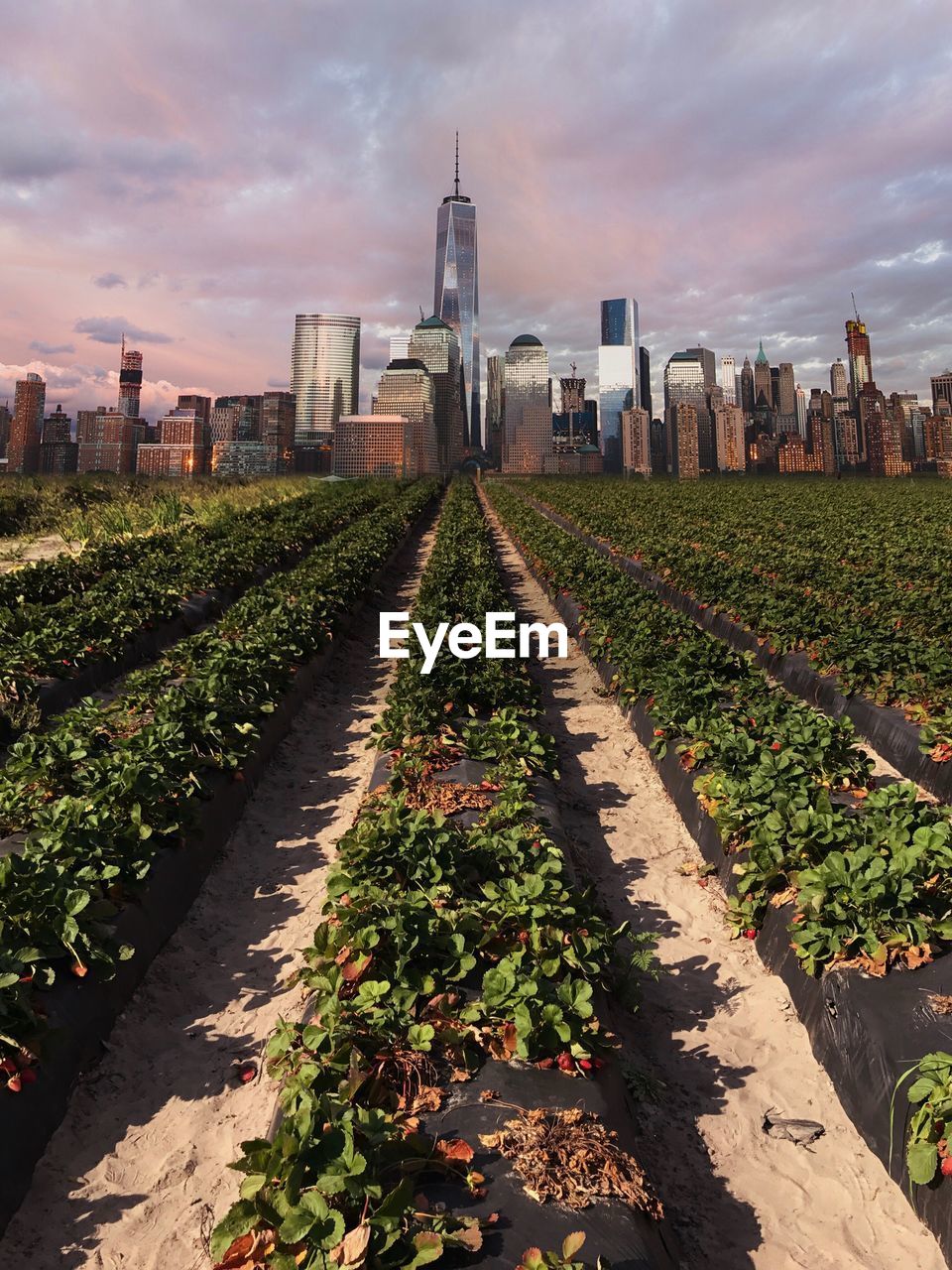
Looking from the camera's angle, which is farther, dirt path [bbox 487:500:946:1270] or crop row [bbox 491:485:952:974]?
crop row [bbox 491:485:952:974]

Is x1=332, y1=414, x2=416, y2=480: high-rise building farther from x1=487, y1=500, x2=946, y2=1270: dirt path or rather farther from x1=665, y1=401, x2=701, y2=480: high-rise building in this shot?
x1=487, y1=500, x2=946, y2=1270: dirt path

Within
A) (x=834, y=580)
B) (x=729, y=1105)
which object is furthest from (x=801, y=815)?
(x=834, y=580)

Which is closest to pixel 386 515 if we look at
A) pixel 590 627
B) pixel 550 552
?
pixel 550 552

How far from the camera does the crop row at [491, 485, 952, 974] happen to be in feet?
13.6

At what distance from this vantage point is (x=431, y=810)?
5.95m

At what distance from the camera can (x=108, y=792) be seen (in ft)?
17.9

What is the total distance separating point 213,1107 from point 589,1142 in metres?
2.14

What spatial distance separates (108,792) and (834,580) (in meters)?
13.9

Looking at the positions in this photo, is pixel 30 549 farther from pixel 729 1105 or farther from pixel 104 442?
pixel 104 442

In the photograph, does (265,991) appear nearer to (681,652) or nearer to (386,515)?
(681,652)

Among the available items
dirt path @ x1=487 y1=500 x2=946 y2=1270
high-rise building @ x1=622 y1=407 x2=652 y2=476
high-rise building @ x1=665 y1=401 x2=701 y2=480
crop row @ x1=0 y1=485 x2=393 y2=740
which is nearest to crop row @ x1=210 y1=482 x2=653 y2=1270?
dirt path @ x1=487 y1=500 x2=946 y2=1270

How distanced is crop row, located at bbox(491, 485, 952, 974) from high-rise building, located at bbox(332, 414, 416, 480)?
6159 inches

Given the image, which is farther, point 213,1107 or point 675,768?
point 675,768

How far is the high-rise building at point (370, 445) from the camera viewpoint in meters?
162
